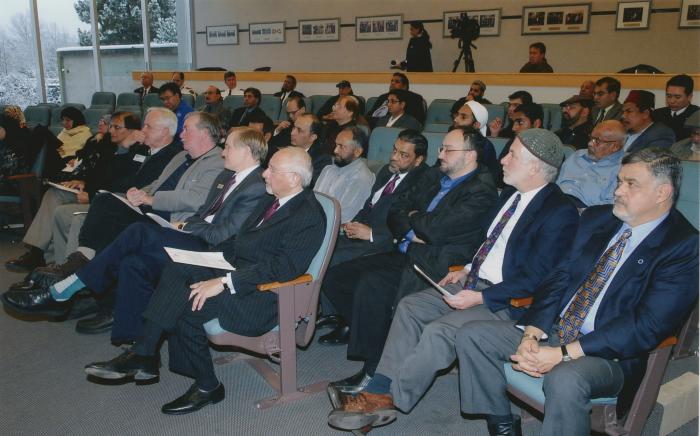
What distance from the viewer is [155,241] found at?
106 inches

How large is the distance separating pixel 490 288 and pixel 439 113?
4.61 meters

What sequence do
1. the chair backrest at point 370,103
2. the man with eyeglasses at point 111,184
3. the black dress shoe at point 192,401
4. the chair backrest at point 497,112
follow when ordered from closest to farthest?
1. the black dress shoe at point 192,401
2. the man with eyeglasses at point 111,184
3. the chair backrest at point 497,112
4. the chair backrest at point 370,103

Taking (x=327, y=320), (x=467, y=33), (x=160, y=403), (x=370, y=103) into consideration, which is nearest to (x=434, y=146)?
(x=327, y=320)

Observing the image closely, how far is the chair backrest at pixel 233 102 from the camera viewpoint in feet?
27.2

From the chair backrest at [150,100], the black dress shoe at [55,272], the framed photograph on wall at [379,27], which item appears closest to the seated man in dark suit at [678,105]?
the black dress shoe at [55,272]

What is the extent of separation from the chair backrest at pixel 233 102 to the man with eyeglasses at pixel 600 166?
6.00 meters

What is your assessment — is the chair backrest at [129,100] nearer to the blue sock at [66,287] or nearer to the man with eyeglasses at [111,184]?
the man with eyeglasses at [111,184]

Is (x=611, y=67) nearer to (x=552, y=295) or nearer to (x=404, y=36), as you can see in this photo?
(x=404, y=36)

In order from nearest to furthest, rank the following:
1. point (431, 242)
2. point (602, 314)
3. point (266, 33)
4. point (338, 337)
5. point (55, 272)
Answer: point (602, 314) → point (431, 242) → point (55, 272) → point (338, 337) → point (266, 33)

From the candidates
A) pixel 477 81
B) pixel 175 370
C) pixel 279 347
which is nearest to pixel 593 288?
pixel 279 347

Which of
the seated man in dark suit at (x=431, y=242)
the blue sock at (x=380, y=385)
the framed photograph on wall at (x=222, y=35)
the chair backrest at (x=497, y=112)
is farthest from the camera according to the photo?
the framed photograph on wall at (x=222, y=35)

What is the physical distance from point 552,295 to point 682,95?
3.86 m

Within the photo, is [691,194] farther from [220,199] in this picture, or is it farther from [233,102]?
[233,102]

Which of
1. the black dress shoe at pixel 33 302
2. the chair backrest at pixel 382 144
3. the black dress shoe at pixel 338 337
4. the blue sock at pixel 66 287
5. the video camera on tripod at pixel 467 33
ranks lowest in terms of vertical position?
the black dress shoe at pixel 338 337
